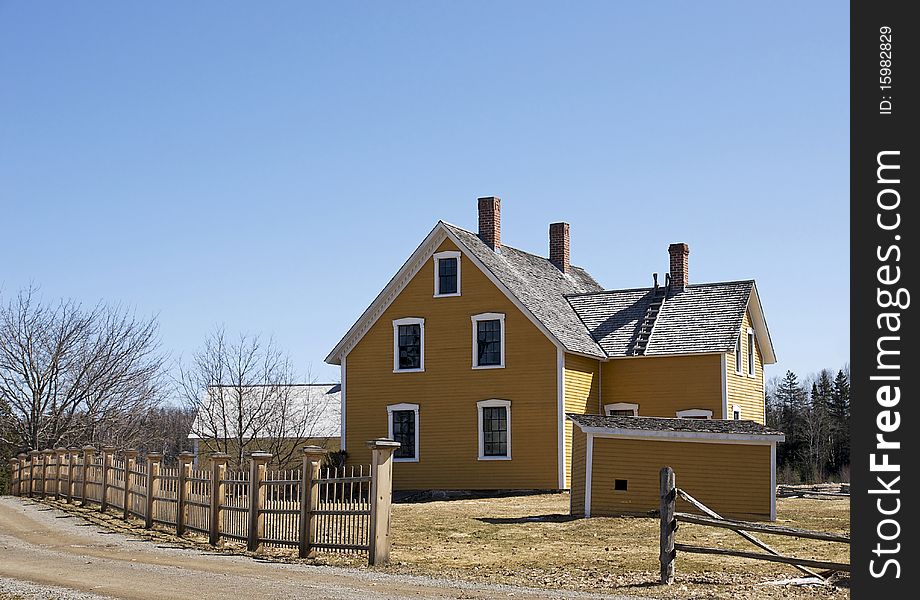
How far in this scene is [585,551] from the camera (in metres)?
19.1

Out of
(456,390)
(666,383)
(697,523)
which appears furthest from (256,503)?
(666,383)

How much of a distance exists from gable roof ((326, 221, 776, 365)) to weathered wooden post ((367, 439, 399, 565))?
57.9ft

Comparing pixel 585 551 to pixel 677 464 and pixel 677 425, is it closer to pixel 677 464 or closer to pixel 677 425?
pixel 677 464

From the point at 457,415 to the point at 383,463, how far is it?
18881mm

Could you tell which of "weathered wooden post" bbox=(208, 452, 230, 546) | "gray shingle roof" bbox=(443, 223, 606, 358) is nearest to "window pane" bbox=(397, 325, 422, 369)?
"gray shingle roof" bbox=(443, 223, 606, 358)

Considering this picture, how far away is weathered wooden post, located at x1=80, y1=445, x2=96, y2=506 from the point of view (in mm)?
28031

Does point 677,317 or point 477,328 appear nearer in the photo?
point 477,328

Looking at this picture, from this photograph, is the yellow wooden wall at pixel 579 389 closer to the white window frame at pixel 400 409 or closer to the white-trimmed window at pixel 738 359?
the white-trimmed window at pixel 738 359

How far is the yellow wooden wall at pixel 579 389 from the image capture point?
113 feet

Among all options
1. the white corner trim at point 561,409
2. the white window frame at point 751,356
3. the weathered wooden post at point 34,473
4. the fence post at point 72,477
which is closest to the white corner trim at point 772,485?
the white corner trim at point 561,409

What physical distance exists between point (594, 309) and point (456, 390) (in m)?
6.45

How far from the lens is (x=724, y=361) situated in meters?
34.9
